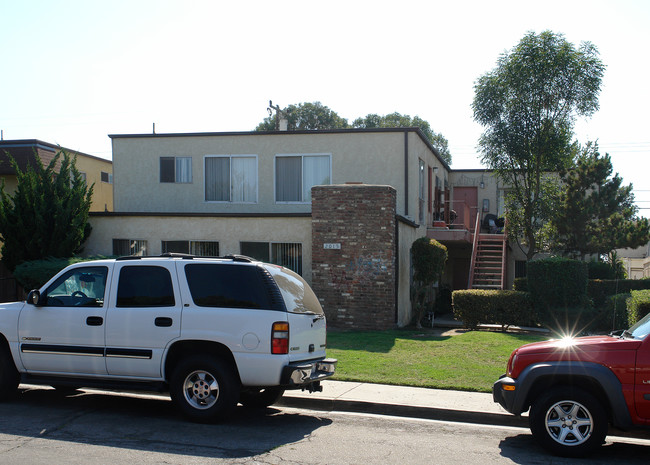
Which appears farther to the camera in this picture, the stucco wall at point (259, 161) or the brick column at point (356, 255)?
the stucco wall at point (259, 161)

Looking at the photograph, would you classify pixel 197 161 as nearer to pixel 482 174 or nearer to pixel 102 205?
pixel 102 205

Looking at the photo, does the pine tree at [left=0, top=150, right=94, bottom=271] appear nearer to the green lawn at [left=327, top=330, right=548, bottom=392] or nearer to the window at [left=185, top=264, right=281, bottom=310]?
the green lawn at [left=327, top=330, right=548, bottom=392]

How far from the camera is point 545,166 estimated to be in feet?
73.9

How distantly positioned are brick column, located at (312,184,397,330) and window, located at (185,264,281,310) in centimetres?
797

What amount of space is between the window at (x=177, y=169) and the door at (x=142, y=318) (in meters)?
13.5

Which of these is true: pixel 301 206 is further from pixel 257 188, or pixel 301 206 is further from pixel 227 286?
pixel 227 286

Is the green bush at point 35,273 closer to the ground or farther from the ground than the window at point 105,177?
closer to the ground

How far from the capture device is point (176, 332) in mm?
7789

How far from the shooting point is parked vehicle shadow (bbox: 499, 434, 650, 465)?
6465mm

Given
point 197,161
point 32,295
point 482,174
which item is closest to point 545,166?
point 482,174

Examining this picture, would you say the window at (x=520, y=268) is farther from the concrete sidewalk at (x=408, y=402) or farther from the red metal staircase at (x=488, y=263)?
the concrete sidewalk at (x=408, y=402)

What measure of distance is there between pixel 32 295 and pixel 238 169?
13.0 m

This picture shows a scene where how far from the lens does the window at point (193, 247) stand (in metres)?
17.8

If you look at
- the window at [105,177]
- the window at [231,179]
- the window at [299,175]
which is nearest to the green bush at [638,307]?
the window at [299,175]
